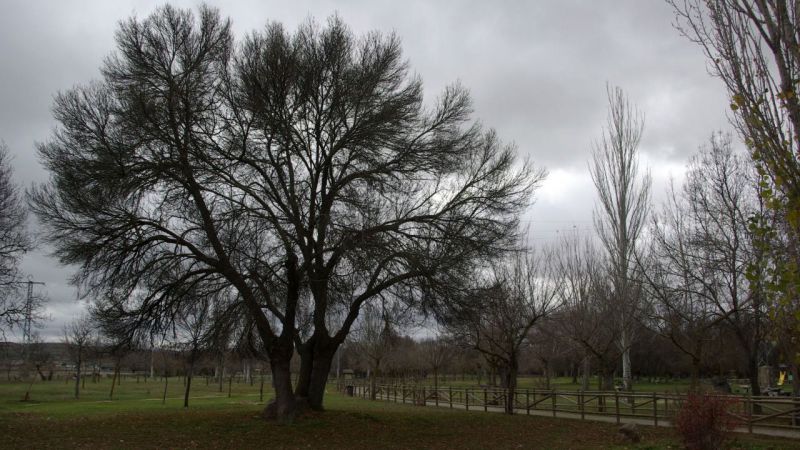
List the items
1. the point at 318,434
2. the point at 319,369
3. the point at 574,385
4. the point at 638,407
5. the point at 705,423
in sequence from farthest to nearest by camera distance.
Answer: the point at 574,385 < the point at 638,407 < the point at 319,369 < the point at 318,434 < the point at 705,423

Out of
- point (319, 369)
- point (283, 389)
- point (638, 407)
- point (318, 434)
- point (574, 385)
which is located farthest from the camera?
point (574, 385)

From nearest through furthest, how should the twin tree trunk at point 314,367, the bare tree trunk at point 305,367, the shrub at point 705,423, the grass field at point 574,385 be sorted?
the shrub at point 705,423 → the twin tree trunk at point 314,367 → the bare tree trunk at point 305,367 → the grass field at point 574,385

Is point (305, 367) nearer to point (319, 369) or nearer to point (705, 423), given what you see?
point (319, 369)

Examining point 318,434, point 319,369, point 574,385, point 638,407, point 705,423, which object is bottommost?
point 574,385

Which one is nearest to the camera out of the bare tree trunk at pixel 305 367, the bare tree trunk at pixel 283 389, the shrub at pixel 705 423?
the shrub at pixel 705 423

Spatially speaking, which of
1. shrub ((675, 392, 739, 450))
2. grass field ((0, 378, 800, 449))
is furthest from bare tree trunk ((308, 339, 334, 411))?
shrub ((675, 392, 739, 450))

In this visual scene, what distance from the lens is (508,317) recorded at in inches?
1001

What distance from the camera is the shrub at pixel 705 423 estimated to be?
1191 cm

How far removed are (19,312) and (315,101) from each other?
1563 cm

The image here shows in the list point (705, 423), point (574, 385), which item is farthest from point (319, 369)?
point (574, 385)

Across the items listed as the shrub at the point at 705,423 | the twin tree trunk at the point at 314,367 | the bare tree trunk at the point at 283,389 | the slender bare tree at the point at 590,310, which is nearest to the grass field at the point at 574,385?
the slender bare tree at the point at 590,310

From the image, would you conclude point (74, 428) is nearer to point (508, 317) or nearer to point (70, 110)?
point (70, 110)

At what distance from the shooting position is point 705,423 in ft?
39.1

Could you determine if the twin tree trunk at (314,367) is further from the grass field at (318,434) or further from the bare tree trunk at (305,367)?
the grass field at (318,434)
